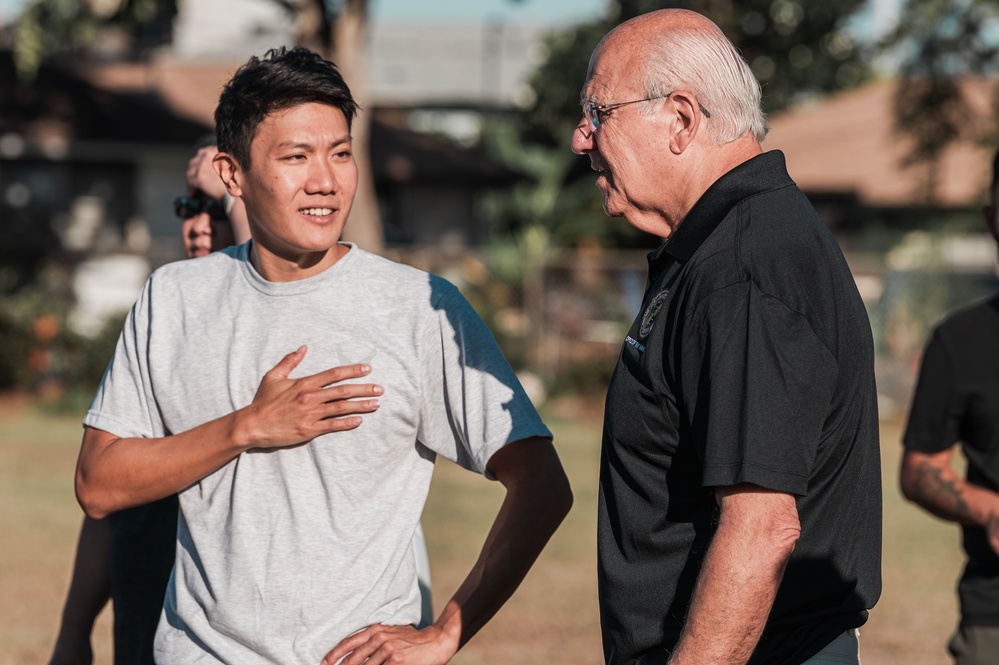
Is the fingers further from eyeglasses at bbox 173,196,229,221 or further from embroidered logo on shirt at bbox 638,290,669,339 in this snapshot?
eyeglasses at bbox 173,196,229,221

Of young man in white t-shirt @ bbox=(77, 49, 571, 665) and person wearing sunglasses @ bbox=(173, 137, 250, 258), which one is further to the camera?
person wearing sunglasses @ bbox=(173, 137, 250, 258)

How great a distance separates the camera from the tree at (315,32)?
55.3ft

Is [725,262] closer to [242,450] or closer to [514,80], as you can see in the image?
[242,450]

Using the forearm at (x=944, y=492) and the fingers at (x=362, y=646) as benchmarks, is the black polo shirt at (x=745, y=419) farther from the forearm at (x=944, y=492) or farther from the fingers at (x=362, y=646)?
the forearm at (x=944, y=492)

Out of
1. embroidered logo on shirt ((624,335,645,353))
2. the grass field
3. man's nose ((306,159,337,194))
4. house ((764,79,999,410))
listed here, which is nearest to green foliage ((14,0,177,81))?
the grass field

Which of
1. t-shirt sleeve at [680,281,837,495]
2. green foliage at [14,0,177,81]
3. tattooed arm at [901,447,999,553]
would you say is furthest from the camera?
green foliage at [14,0,177,81]

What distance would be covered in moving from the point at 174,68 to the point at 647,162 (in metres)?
29.9

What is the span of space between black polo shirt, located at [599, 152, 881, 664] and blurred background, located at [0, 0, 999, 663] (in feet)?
15.5

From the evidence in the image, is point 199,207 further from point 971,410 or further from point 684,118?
point 971,410

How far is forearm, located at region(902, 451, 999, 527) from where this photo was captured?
380cm

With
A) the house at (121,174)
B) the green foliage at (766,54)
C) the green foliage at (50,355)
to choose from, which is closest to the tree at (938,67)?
the house at (121,174)

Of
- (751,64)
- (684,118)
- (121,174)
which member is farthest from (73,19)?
(751,64)

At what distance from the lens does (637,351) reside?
7.54 ft

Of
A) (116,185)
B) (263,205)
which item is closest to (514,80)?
(116,185)
